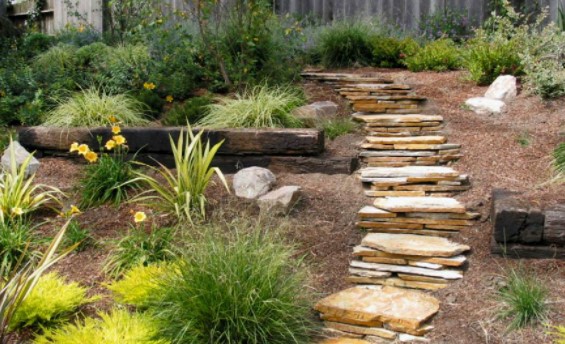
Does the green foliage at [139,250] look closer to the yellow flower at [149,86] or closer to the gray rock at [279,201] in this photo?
the gray rock at [279,201]

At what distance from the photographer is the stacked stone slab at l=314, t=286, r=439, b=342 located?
3.73 meters

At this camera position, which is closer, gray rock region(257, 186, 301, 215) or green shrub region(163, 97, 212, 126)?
Result: gray rock region(257, 186, 301, 215)

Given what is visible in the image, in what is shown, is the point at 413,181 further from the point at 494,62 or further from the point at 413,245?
the point at 494,62

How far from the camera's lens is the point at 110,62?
7.59 m

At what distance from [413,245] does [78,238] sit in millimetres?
2204

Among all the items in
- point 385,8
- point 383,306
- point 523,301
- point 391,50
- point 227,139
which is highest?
point 385,8

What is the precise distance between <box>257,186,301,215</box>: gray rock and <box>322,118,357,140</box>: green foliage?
144 cm

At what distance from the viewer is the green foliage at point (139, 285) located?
12.2 feet

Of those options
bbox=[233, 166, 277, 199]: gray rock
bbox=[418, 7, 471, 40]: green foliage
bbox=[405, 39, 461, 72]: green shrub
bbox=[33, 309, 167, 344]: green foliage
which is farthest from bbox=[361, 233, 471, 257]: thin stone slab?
bbox=[418, 7, 471, 40]: green foliage

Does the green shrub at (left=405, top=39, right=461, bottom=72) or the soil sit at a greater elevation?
the green shrub at (left=405, top=39, right=461, bottom=72)

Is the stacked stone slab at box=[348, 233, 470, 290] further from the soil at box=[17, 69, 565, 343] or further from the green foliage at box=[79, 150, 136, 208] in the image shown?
the green foliage at box=[79, 150, 136, 208]

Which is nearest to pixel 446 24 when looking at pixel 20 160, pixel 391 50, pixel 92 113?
pixel 391 50

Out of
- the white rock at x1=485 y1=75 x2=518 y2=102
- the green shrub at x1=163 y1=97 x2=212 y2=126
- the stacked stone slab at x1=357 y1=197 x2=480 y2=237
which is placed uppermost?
the white rock at x1=485 y1=75 x2=518 y2=102

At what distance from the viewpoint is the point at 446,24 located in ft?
31.3
